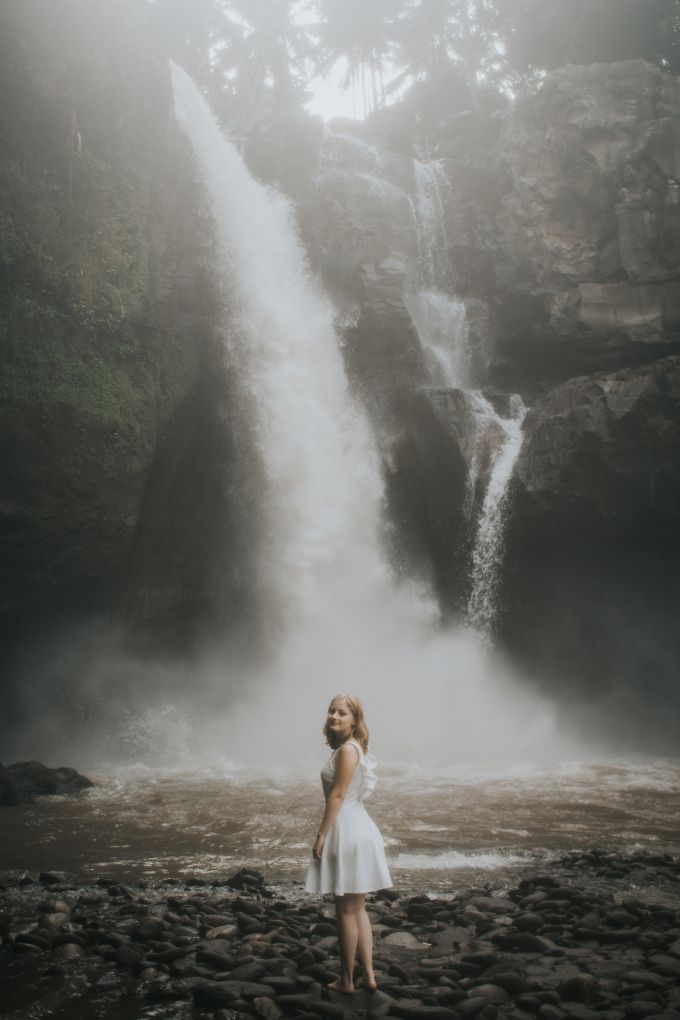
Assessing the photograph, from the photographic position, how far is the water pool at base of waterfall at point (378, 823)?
8.29 metres

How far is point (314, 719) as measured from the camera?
18.8 m

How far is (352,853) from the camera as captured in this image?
4637 millimetres

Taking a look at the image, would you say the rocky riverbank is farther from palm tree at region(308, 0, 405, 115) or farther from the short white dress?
palm tree at region(308, 0, 405, 115)

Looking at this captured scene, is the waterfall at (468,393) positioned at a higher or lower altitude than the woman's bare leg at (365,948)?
higher

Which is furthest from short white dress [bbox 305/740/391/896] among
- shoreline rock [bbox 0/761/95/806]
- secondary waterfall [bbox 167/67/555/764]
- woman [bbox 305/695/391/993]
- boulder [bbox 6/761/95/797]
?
secondary waterfall [bbox 167/67/555/764]

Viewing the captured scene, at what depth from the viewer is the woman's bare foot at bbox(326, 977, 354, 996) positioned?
4.63 metres

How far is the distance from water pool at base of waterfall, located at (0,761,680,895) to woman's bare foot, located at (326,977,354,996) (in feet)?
9.09

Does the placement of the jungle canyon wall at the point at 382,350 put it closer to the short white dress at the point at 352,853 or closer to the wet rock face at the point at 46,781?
the wet rock face at the point at 46,781

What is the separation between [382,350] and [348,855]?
61.3 feet

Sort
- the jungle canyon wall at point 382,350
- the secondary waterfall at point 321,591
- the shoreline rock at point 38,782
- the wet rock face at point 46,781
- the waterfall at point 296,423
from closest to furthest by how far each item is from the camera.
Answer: the shoreline rock at point 38,782 < the wet rock face at point 46,781 < the jungle canyon wall at point 382,350 < the secondary waterfall at point 321,591 < the waterfall at point 296,423

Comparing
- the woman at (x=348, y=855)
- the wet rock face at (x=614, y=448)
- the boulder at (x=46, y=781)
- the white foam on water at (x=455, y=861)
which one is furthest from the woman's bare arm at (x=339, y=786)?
the wet rock face at (x=614, y=448)

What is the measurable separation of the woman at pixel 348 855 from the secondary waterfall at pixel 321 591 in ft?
44.0

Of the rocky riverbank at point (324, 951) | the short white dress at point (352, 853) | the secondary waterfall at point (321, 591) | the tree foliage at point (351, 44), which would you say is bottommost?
the rocky riverbank at point (324, 951)

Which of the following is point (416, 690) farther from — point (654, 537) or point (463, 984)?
point (463, 984)
